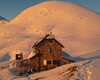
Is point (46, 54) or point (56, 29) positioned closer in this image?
point (46, 54)

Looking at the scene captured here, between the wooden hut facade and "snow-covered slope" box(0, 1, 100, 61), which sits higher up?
"snow-covered slope" box(0, 1, 100, 61)

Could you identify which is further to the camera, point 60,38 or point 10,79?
point 60,38

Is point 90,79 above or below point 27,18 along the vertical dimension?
below

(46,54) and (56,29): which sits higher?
(56,29)

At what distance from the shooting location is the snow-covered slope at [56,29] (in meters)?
69.8

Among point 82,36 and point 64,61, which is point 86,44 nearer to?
point 82,36

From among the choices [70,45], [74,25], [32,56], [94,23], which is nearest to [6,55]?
[70,45]

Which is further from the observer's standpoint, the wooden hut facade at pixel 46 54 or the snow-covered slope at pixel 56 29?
the snow-covered slope at pixel 56 29

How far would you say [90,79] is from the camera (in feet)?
59.3

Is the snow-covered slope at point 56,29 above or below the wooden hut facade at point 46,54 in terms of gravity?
above

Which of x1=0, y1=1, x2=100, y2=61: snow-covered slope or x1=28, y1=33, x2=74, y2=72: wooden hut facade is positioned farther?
x1=0, y1=1, x2=100, y2=61: snow-covered slope

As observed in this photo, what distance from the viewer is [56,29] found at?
91938 millimetres

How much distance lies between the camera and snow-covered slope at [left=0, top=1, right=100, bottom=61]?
69812mm

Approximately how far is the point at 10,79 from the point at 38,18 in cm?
8456
